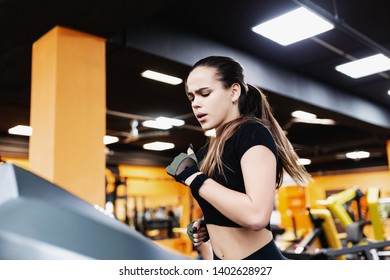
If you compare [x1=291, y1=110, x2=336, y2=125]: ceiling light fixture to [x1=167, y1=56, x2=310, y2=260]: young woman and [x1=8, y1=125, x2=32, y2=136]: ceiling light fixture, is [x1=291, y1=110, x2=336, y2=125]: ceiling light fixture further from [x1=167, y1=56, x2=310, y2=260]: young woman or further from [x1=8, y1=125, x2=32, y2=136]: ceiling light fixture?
[x1=8, y1=125, x2=32, y2=136]: ceiling light fixture

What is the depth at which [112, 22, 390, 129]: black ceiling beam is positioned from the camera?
2.64 m

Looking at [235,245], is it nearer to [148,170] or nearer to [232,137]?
[232,137]

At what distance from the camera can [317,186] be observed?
708 cm

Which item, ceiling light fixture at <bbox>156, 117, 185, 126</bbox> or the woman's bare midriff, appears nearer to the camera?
the woman's bare midriff

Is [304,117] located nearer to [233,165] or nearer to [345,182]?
[345,182]

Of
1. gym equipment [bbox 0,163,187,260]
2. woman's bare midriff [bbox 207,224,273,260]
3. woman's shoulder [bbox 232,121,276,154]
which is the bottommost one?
woman's bare midriff [bbox 207,224,273,260]

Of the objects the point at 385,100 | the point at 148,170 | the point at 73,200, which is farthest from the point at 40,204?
the point at 148,170

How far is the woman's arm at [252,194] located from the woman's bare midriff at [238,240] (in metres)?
0.12

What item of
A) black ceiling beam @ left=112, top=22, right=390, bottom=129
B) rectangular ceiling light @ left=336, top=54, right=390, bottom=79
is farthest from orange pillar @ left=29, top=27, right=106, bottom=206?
rectangular ceiling light @ left=336, top=54, right=390, bottom=79

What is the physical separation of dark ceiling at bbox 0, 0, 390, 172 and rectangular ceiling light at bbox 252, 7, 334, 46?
0.06 meters

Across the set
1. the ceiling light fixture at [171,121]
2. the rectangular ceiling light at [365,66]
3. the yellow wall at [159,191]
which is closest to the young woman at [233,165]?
the rectangular ceiling light at [365,66]

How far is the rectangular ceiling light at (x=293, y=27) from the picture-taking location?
251cm

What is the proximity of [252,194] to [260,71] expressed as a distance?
A: 2.68 metres

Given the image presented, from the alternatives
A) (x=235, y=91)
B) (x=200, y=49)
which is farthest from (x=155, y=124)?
(x=235, y=91)
